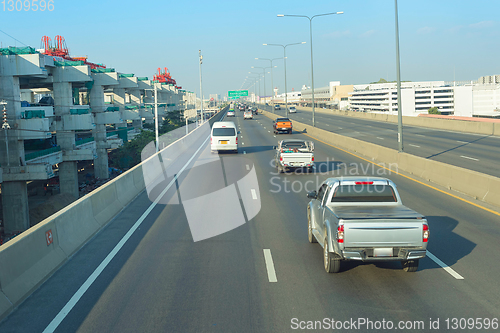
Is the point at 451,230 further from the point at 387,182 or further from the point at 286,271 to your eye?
the point at 286,271

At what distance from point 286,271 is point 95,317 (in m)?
3.48

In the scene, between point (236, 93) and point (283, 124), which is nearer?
point (283, 124)

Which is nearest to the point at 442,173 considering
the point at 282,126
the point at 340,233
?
the point at 340,233

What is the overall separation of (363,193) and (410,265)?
1.63 metres

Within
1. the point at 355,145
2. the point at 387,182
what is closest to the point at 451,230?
the point at 387,182

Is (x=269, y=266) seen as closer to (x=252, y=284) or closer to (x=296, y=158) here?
(x=252, y=284)

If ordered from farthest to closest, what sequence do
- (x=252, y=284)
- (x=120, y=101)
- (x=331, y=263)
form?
(x=120, y=101), (x=331, y=263), (x=252, y=284)

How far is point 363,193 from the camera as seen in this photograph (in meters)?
9.24

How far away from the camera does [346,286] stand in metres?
7.82

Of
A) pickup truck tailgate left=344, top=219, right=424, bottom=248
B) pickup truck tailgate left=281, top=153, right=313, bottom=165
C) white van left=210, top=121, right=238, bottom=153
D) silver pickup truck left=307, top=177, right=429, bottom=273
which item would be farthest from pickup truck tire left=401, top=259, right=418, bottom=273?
white van left=210, top=121, right=238, bottom=153

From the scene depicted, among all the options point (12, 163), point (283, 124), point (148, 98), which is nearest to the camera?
point (12, 163)

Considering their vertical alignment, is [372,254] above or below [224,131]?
below

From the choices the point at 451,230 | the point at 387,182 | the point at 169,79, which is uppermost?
the point at 169,79

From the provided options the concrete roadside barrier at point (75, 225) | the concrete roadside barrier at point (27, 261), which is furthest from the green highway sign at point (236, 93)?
the concrete roadside barrier at point (27, 261)
